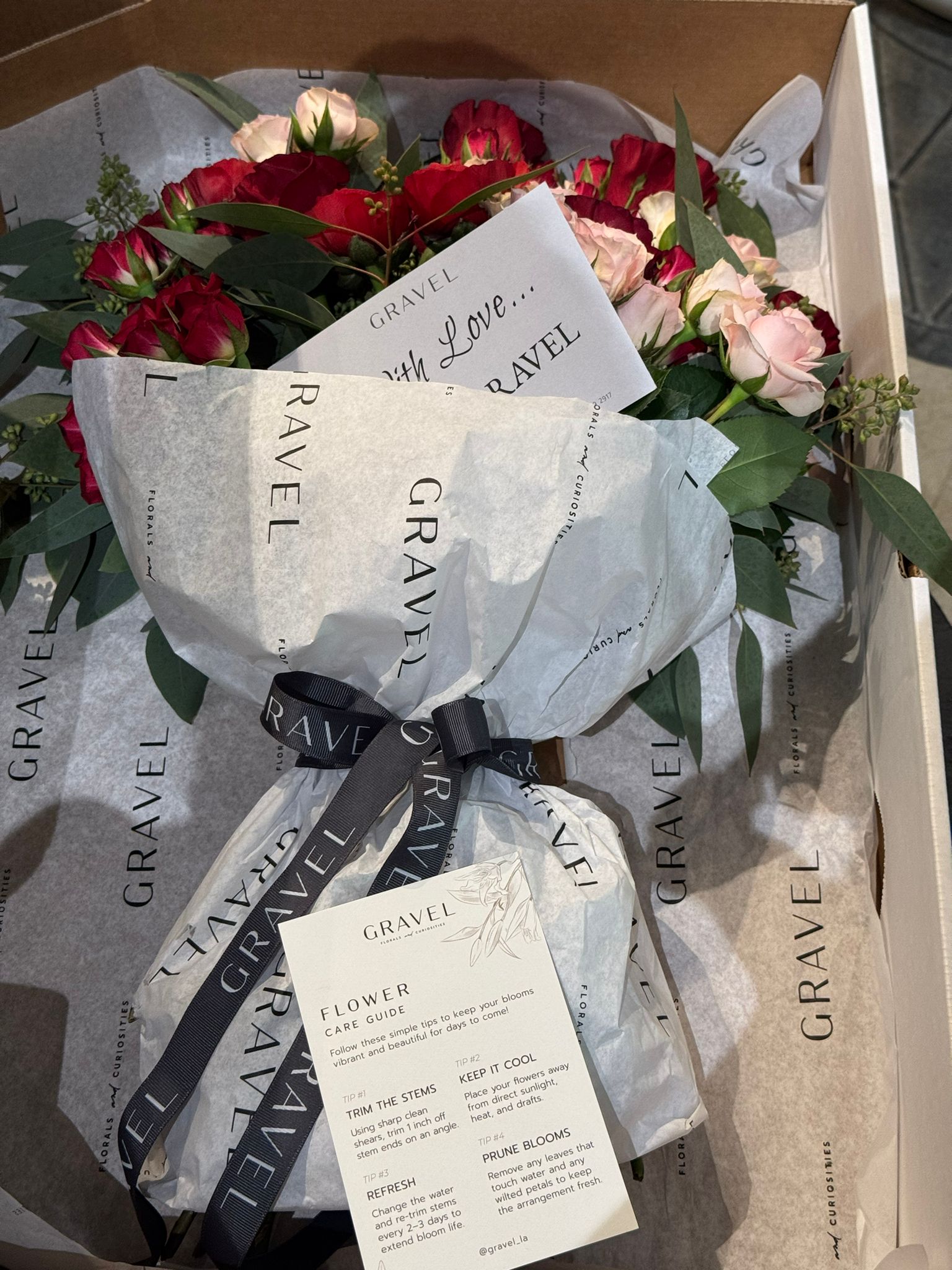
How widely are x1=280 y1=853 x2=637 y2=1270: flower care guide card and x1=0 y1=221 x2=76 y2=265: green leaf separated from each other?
62cm

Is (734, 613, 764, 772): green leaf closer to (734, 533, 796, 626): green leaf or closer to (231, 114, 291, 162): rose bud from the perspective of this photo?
(734, 533, 796, 626): green leaf

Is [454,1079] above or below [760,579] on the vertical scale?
below

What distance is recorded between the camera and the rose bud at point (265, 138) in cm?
76

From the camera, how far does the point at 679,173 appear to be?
0.76 meters

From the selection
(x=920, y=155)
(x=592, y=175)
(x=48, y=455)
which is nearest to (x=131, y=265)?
(x=48, y=455)

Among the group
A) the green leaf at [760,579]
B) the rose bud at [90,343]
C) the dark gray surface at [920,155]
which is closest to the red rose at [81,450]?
the rose bud at [90,343]

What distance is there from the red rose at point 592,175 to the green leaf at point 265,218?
0.22 metres

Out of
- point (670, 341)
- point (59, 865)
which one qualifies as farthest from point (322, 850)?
point (670, 341)

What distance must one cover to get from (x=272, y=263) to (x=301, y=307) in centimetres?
3

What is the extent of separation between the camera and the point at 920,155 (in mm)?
1193

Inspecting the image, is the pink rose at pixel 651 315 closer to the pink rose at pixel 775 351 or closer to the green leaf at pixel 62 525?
the pink rose at pixel 775 351

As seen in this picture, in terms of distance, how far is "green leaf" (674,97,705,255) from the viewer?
2.38ft

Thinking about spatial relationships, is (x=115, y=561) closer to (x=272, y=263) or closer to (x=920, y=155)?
(x=272, y=263)

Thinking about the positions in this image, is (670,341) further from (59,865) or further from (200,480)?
(59,865)
